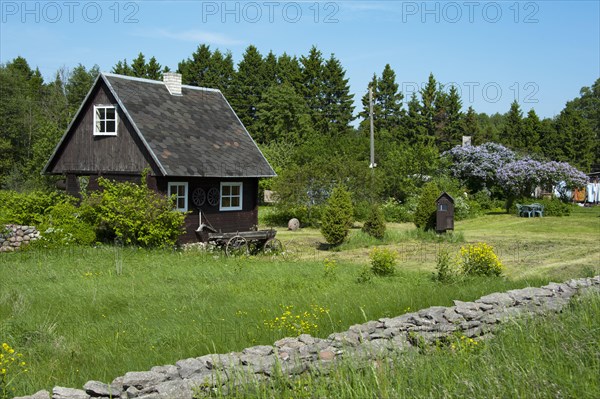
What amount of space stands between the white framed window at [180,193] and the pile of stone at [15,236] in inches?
188

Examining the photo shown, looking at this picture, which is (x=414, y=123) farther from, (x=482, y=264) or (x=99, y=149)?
(x=482, y=264)

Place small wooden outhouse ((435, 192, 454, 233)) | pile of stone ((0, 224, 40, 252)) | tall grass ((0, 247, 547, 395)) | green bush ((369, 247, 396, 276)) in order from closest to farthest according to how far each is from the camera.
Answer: tall grass ((0, 247, 547, 395))
green bush ((369, 247, 396, 276))
pile of stone ((0, 224, 40, 252))
small wooden outhouse ((435, 192, 454, 233))

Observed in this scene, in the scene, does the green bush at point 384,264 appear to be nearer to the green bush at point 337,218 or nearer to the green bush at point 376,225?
the green bush at point 337,218

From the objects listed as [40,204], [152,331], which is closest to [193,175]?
[40,204]

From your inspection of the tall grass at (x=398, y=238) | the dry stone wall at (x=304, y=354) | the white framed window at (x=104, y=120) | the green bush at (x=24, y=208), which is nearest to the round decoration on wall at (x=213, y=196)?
the white framed window at (x=104, y=120)

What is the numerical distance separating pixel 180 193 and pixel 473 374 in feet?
58.1

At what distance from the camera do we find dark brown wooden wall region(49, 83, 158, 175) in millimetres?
22703

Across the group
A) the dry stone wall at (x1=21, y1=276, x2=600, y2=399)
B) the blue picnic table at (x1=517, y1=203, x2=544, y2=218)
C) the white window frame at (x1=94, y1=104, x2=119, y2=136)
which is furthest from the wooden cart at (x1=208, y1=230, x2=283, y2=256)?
the blue picnic table at (x1=517, y1=203, x2=544, y2=218)

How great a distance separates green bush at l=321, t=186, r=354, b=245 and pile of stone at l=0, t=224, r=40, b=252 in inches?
387

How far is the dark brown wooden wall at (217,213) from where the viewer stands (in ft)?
74.8

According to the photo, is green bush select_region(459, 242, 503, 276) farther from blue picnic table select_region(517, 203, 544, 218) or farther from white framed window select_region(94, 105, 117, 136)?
blue picnic table select_region(517, 203, 544, 218)

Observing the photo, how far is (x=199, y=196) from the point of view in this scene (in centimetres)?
2323

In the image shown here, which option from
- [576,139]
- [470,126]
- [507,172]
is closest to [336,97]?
[470,126]

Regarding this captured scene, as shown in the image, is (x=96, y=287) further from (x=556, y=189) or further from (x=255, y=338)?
(x=556, y=189)
